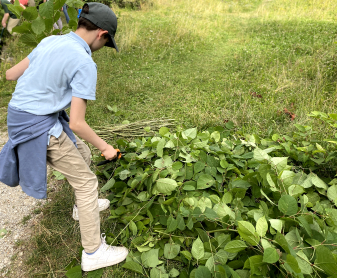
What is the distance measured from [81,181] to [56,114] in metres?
0.48

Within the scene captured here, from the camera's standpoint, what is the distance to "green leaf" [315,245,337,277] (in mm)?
1058

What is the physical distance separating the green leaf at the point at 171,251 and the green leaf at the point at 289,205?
782 millimetres

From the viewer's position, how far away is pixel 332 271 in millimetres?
1059

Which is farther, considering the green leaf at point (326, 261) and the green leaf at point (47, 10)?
the green leaf at point (47, 10)

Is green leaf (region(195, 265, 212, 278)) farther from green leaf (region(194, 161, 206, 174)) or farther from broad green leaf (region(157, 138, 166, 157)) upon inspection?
broad green leaf (region(157, 138, 166, 157))

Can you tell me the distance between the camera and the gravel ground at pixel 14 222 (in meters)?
1.79

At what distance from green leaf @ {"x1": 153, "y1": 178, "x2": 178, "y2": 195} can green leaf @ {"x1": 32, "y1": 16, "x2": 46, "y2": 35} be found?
67.3 inches

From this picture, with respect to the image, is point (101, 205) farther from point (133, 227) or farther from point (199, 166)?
point (199, 166)

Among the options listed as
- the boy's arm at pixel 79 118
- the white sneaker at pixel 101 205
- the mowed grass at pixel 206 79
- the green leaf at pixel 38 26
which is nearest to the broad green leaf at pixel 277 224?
→ the mowed grass at pixel 206 79

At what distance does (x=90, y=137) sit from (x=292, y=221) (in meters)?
1.35

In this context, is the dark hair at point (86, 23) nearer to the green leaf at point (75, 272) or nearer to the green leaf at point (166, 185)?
the green leaf at point (166, 185)

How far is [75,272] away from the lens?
5.14 feet

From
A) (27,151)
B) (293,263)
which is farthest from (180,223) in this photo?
(27,151)

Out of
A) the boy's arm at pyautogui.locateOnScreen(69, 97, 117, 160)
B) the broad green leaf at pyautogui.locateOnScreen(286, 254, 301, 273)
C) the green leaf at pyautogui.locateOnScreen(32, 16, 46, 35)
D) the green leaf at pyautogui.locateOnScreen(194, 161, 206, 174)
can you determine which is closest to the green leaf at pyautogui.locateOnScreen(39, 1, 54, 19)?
the green leaf at pyautogui.locateOnScreen(32, 16, 46, 35)
